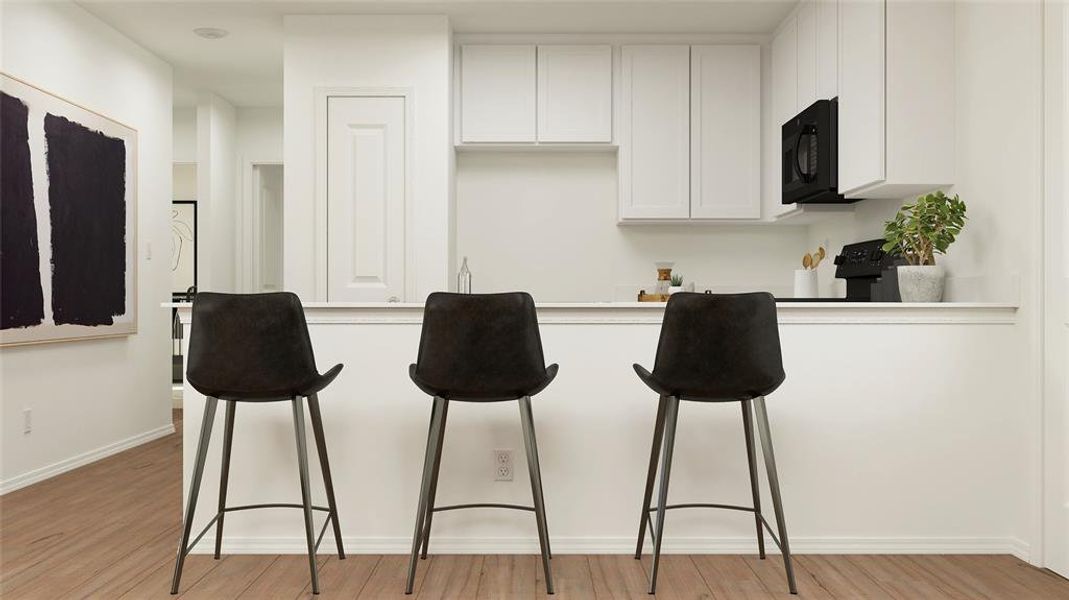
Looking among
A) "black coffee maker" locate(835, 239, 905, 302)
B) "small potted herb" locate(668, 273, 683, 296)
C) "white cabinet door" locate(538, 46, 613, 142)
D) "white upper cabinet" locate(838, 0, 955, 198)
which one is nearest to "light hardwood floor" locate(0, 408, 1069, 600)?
"black coffee maker" locate(835, 239, 905, 302)

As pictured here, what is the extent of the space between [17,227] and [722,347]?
11.5 ft

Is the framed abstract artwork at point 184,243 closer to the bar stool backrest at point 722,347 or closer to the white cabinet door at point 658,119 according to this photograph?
the white cabinet door at point 658,119

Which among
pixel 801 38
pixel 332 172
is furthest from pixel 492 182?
pixel 801 38

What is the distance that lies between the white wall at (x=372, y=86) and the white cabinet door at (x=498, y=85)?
27cm

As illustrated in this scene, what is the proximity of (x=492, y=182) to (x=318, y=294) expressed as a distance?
132 centimetres

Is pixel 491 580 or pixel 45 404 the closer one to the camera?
pixel 491 580

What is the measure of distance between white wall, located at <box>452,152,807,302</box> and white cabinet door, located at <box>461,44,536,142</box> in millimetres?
356

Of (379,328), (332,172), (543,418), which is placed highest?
(332,172)

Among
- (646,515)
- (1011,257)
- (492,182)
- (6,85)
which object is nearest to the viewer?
(646,515)

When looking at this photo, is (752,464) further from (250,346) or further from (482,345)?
(250,346)

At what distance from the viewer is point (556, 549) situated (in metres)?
2.78

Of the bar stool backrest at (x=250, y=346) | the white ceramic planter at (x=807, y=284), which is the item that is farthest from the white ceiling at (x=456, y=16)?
the bar stool backrest at (x=250, y=346)

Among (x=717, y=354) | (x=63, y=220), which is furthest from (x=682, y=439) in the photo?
(x=63, y=220)

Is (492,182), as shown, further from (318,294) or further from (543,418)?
(543,418)
